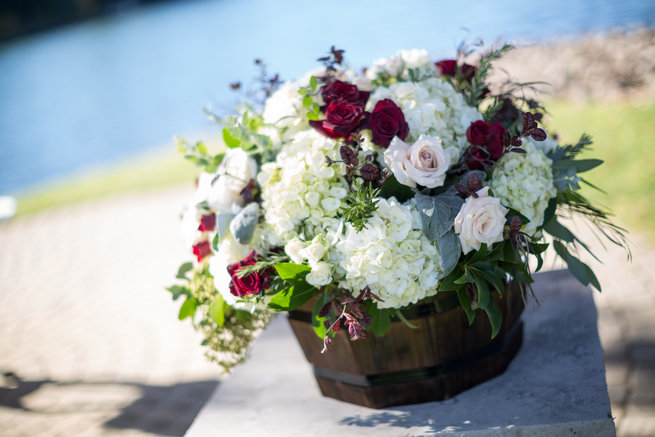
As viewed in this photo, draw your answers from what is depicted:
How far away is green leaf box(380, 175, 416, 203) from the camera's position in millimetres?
1619

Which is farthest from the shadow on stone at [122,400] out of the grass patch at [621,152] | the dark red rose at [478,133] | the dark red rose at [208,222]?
the grass patch at [621,152]

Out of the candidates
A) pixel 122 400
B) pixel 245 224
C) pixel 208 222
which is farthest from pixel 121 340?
pixel 245 224

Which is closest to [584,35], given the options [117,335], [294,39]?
[117,335]

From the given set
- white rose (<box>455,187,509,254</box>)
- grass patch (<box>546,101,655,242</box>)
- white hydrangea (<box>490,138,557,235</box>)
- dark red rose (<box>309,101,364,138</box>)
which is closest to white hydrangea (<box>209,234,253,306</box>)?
dark red rose (<box>309,101,364,138</box>)

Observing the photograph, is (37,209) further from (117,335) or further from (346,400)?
(346,400)

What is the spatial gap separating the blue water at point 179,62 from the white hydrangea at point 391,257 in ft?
3.33

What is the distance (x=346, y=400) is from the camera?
200 cm

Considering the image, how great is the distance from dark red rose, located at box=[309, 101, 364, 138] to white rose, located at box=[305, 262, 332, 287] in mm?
428

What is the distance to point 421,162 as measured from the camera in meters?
1.52

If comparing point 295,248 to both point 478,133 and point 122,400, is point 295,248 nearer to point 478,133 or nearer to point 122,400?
point 478,133

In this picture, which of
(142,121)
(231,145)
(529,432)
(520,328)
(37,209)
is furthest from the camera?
(142,121)

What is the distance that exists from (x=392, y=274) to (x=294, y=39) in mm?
25902

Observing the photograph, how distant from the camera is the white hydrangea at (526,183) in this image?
5.18 ft

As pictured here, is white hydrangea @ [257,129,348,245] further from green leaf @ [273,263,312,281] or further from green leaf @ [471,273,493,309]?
green leaf @ [471,273,493,309]
